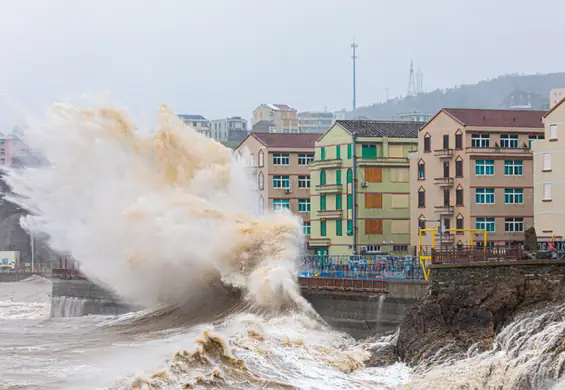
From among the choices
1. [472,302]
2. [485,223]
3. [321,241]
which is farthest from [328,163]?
[472,302]

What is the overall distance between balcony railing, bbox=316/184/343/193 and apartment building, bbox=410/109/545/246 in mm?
8924

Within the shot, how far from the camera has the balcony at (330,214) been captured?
72.2 metres

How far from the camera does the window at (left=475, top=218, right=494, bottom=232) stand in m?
62.7

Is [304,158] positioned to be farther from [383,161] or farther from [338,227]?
[383,161]

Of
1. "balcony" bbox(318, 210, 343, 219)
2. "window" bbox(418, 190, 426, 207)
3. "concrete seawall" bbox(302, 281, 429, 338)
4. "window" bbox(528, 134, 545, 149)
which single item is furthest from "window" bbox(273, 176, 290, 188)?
→ "concrete seawall" bbox(302, 281, 429, 338)

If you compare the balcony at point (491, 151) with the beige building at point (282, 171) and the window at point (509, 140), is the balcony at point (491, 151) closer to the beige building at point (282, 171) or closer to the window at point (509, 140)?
the window at point (509, 140)

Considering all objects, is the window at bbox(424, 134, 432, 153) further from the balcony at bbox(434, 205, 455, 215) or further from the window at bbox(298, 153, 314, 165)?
the window at bbox(298, 153, 314, 165)

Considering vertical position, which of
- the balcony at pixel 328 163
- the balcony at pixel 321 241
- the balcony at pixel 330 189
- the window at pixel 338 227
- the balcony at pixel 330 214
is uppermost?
the balcony at pixel 328 163

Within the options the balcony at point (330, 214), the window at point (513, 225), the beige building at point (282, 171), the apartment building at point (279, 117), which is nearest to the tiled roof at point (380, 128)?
the balcony at point (330, 214)

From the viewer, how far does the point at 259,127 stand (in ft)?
533

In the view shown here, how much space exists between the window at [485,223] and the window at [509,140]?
4147mm

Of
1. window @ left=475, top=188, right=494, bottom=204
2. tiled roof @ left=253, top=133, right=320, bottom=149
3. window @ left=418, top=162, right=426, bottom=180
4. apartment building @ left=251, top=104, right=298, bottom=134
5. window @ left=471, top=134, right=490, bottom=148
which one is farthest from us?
apartment building @ left=251, top=104, right=298, bottom=134

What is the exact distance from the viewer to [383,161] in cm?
7150

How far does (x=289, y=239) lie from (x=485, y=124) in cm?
1548
